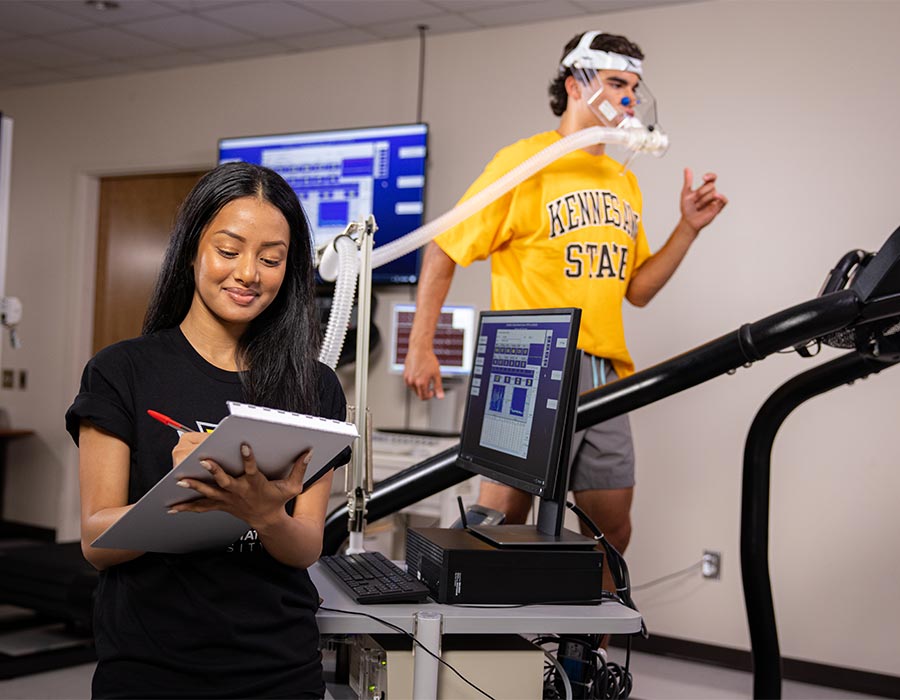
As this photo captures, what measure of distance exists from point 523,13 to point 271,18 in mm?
1115

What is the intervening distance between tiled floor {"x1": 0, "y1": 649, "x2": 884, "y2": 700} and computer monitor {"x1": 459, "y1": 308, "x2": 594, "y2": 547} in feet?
6.32

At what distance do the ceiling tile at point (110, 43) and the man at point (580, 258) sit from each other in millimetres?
3052

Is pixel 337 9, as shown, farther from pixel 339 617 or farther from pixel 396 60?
pixel 339 617

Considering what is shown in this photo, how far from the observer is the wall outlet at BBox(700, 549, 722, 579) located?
12.5 ft

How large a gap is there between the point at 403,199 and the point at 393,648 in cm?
322

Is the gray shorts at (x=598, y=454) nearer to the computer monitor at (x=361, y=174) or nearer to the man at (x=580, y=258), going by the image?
the man at (x=580, y=258)

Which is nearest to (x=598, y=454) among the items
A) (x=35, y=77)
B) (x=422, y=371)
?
(x=422, y=371)

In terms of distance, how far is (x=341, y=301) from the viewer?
73.4 inches

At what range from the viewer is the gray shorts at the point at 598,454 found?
2361mm

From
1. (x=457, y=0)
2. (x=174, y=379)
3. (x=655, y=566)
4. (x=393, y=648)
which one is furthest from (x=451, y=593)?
(x=457, y=0)

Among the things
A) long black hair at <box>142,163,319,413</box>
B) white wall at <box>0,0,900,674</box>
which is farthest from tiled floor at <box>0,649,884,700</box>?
long black hair at <box>142,163,319,413</box>

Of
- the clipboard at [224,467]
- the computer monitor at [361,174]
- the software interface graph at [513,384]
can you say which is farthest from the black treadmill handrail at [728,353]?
the computer monitor at [361,174]

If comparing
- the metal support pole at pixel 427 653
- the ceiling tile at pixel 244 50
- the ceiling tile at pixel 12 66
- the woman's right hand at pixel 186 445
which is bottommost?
the metal support pole at pixel 427 653

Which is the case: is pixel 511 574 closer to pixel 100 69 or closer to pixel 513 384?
pixel 513 384
